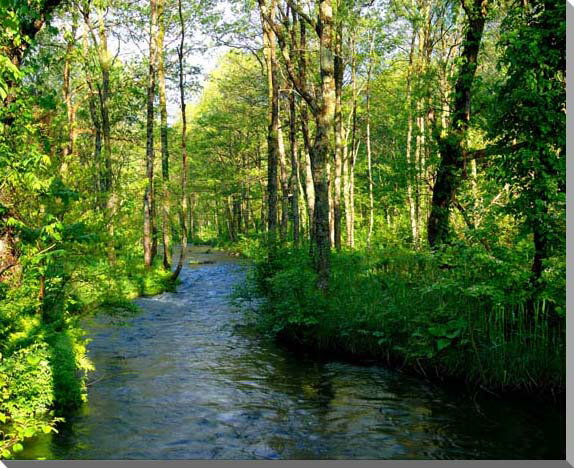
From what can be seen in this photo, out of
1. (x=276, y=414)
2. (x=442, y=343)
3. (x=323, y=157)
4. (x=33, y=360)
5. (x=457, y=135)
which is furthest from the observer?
(x=323, y=157)

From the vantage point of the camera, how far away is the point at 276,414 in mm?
7594

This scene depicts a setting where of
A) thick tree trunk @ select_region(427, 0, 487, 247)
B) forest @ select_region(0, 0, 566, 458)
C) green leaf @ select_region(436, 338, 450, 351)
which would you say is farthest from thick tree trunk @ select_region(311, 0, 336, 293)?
green leaf @ select_region(436, 338, 450, 351)

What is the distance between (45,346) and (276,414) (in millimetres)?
3304

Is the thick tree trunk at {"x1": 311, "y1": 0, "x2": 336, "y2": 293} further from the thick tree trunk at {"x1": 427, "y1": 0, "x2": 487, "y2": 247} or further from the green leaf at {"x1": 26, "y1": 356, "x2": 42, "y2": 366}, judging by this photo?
the green leaf at {"x1": 26, "y1": 356, "x2": 42, "y2": 366}

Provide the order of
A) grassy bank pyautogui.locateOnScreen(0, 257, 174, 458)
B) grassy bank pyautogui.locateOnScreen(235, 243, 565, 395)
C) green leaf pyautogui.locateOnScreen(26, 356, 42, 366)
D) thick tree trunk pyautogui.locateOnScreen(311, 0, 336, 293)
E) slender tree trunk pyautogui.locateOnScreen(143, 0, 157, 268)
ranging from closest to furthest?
1. grassy bank pyautogui.locateOnScreen(0, 257, 174, 458)
2. green leaf pyautogui.locateOnScreen(26, 356, 42, 366)
3. grassy bank pyautogui.locateOnScreen(235, 243, 565, 395)
4. thick tree trunk pyautogui.locateOnScreen(311, 0, 336, 293)
5. slender tree trunk pyautogui.locateOnScreen(143, 0, 157, 268)

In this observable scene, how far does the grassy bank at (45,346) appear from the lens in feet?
21.4

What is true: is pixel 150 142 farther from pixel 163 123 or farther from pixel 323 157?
pixel 323 157

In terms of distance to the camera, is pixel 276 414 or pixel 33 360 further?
pixel 276 414

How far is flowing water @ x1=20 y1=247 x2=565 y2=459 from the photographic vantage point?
251 inches

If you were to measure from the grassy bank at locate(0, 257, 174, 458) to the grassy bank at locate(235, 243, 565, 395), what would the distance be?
3872mm

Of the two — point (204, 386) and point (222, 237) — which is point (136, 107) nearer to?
point (204, 386)

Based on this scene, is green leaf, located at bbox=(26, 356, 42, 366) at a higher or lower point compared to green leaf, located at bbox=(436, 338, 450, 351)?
higher

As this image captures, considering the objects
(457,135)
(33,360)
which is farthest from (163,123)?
(33,360)

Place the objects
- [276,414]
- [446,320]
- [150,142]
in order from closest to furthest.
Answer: [276,414]
[446,320]
[150,142]
